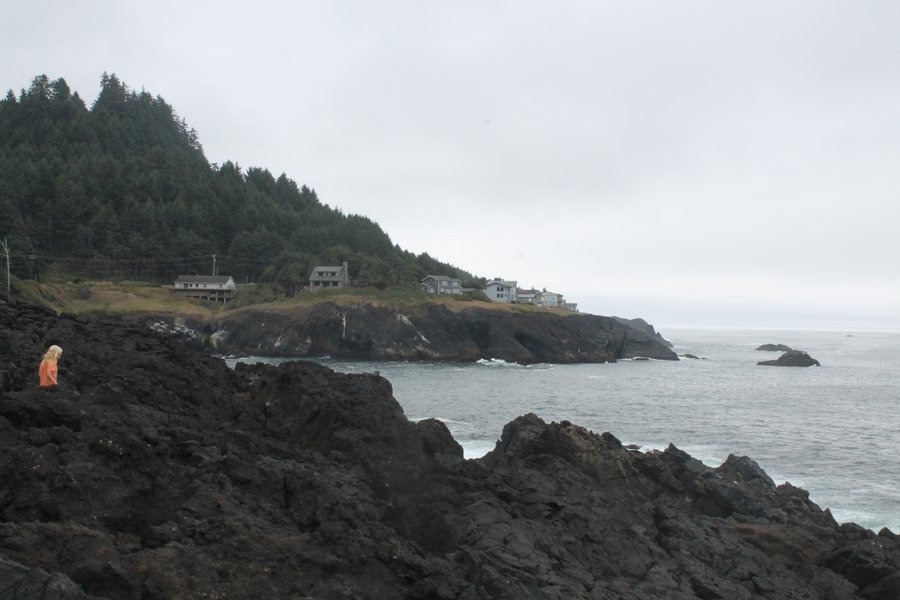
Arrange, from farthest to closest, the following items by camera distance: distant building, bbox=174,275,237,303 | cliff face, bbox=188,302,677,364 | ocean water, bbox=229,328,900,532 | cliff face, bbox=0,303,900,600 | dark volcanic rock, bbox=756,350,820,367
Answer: distant building, bbox=174,275,237,303
dark volcanic rock, bbox=756,350,820,367
cliff face, bbox=188,302,677,364
ocean water, bbox=229,328,900,532
cliff face, bbox=0,303,900,600

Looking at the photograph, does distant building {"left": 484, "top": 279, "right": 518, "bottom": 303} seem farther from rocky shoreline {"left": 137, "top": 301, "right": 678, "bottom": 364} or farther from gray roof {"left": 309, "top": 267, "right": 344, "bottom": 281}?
gray roof {"left": 309, "top": 267, "right": 344, "bottom": 281}

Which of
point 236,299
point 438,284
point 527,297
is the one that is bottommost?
point 236,299

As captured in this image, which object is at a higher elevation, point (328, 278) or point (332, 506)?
point (328, 278)

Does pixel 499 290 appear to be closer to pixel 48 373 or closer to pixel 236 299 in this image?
pixel 236 299

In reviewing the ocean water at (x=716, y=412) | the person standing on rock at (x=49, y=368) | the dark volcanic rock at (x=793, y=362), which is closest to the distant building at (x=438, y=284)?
the ocean water at (x=716, y=412)

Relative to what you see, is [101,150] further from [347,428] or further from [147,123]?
[347,428]

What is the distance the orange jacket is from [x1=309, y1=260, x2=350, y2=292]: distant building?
87.7m

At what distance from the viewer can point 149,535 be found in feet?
25.6

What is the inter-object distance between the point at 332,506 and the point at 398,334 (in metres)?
71.5

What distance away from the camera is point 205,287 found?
95.5 m

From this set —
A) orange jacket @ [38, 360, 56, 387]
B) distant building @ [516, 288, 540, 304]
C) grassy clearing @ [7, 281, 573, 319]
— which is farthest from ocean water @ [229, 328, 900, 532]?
distant building @ [516, 288, 540, 304]

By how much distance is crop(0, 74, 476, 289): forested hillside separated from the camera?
98.2 meters

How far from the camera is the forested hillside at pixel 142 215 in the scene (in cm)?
9819

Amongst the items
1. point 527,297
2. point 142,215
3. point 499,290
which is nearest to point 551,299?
point 527,297
